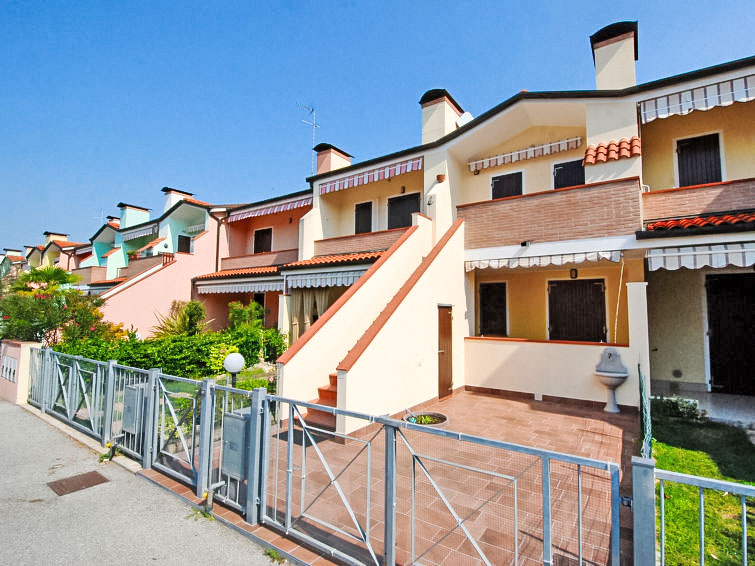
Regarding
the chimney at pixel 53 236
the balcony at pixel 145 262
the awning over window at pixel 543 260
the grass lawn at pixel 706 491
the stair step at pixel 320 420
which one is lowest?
the grass lawn at pixel 706 491

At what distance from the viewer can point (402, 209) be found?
17859 millimetres

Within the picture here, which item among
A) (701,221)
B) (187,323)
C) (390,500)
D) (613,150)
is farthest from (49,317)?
(701,221)

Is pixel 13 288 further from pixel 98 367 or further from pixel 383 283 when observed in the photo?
pixel 383 283

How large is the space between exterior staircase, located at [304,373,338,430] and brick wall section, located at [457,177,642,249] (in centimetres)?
706

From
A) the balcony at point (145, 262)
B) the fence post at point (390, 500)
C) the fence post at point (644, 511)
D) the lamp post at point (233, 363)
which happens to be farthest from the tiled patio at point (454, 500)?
the balcony at point (145, 262)

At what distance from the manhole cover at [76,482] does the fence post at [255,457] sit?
3.41 meters

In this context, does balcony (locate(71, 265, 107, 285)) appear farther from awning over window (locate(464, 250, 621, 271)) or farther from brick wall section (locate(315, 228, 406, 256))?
awning over window (locate(464, 250, 621, 271))

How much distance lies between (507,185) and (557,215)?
13.9 feet

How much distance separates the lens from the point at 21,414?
10.5 m

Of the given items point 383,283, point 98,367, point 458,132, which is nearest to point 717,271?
point 458,132

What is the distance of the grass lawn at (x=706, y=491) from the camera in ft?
15.0

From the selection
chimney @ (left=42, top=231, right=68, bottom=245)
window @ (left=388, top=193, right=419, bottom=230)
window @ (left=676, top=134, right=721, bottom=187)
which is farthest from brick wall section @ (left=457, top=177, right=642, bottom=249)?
chimney @ (left=42, top=231, right=68, bottom=245)

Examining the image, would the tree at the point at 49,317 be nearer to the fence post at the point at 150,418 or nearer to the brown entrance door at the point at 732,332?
the fence post at the point at 150,418

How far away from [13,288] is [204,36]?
53.9 ft
